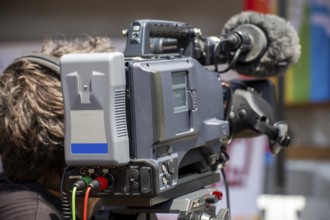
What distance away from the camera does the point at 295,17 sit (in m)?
4.97

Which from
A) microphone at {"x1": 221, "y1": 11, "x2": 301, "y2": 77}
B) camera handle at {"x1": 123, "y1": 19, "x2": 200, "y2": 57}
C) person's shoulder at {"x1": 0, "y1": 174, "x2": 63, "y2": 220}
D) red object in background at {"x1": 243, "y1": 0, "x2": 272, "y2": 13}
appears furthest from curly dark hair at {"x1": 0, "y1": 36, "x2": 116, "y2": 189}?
red object in background at {"x1": 243, "y1": 0, "x2": 272, "y2": 13}

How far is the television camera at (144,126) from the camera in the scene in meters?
1.18

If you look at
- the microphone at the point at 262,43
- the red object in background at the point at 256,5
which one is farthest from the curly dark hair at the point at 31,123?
the red object in background at the point at 256,5

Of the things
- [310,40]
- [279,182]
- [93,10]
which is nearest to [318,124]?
[310,40]

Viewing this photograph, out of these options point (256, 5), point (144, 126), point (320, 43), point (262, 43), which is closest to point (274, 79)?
point (256, 5)

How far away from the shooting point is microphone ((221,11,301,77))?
158 cm

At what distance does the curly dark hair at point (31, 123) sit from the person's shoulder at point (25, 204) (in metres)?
0.06

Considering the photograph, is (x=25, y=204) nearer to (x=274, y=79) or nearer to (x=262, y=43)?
(x=262, y=43)

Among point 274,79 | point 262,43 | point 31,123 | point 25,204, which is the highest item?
point 262,43

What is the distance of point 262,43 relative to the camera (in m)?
1.58

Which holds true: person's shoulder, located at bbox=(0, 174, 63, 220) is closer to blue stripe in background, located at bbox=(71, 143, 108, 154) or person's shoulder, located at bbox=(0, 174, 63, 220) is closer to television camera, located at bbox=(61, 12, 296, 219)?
television camera, located at bbox=(61, 12, 296, 219)

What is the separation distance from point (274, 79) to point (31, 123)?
8.10 ft

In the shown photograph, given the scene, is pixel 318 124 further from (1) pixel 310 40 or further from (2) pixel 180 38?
(2) pixel 180 38

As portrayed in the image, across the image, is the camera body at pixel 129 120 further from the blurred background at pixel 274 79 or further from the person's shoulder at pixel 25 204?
the blurred background at pixel 274 79
